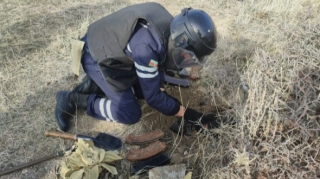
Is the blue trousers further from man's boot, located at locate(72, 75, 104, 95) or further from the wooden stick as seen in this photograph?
the wooden stick

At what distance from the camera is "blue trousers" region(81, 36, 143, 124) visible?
302 cm

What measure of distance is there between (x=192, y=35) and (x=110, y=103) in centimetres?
115

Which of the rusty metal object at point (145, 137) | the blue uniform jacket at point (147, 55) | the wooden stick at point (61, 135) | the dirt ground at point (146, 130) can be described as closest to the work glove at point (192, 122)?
the dirt ground at point (146, 130)

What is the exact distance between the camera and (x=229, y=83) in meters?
3.14

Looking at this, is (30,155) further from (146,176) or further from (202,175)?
(202,175)

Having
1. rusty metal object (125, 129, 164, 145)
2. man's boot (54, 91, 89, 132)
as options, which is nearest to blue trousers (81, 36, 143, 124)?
man's boot (54, 91, 89, 132)

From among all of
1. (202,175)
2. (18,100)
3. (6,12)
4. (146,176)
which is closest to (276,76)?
(202,175)

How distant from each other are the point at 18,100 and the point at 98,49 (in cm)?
123

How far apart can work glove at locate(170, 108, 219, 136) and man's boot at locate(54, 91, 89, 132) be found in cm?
95

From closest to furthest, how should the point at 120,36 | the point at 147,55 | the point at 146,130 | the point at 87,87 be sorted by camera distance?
the point at 147,55, the point at 120,36, the point at 146,130, the point at 87,87

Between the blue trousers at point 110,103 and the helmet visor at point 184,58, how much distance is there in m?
0.66

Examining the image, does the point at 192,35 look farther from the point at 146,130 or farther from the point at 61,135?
the point at 61,135

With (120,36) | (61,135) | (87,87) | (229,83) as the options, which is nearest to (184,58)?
(120,36)

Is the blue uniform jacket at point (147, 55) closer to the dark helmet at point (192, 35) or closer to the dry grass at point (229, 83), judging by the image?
the dark helmet at point (192, 35)
